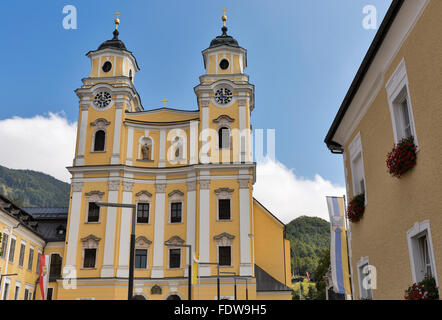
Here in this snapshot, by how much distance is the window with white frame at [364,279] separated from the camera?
13297 millimetres

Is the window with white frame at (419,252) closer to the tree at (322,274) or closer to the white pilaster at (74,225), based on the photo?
the white pilaster at (74,225)

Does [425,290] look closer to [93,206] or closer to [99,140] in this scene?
[93,206]

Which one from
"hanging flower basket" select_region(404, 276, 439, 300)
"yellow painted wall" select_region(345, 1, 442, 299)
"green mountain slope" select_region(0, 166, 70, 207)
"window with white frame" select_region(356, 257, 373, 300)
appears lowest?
"hanging flower basket" select_region(404, 276, 439, 300)

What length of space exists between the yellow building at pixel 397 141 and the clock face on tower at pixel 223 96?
32051mm

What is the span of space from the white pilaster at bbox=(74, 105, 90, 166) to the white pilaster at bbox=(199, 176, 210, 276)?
468 inches

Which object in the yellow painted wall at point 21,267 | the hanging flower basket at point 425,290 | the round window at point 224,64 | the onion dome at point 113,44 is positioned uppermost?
the onion dome at point 113,44

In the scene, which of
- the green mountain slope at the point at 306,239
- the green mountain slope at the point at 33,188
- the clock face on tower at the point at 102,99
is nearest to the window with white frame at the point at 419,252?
the clock face on tower at the point at 102,99

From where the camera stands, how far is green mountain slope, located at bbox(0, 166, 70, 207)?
169 metres

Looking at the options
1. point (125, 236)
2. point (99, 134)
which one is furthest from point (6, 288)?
point (99, 134)

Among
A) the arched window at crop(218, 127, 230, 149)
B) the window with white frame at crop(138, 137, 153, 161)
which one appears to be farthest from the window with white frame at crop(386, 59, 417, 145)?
the window with white frame at crop(138, 137, 153, 161)

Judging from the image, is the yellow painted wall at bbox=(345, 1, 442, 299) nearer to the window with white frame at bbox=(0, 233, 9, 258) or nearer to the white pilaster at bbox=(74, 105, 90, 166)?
the window with white frame at bbox=(0, 233, 9, 258)
